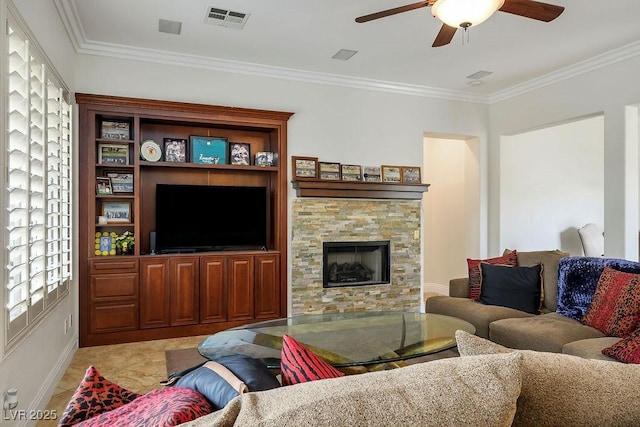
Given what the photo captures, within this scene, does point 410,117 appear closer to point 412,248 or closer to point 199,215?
point 412,248

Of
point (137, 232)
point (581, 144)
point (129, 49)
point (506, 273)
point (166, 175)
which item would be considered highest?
point (129, 49)

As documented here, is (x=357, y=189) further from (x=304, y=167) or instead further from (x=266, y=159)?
(x=266, y=159)

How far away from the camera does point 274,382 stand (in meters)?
1.14

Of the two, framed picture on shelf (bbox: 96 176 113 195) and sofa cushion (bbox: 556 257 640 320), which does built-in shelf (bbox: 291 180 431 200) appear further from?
sofa cushion (bbox: 556 257 640 320)

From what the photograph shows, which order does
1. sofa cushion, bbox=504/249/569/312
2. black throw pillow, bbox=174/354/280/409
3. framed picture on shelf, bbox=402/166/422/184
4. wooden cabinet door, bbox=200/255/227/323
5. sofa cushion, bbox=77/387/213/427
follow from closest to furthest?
sofa cushion, bbox=77/387/213/427 < black throw pillow, bbox=174/354/280/409 < sofa cushion, bbox=504/249/569/312 < wooden cabinet door, bbox=200/255/227/323 < framed picture on shelf, bbox=402/166/422/184

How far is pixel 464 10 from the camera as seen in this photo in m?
2.32

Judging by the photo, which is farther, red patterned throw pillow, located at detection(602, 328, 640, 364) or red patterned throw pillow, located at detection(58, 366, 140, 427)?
red patterned throw pillow, located at detection(602, 328, 640, 364)

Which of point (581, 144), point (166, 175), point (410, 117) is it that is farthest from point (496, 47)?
point (166, 175)

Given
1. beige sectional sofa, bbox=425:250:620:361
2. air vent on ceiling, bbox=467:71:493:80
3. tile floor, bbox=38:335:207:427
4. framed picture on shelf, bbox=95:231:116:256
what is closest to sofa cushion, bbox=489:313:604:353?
beige sectional sofa, bbox=425:250:620:361

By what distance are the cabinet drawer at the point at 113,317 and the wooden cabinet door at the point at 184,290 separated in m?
0.36

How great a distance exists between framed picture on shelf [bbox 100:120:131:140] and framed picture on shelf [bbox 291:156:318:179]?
1.73 meters

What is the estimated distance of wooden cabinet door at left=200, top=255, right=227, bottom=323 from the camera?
4297mm

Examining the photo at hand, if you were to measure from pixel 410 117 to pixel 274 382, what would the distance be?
4771 mm

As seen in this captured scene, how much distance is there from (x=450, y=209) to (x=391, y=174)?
5.37 ft
